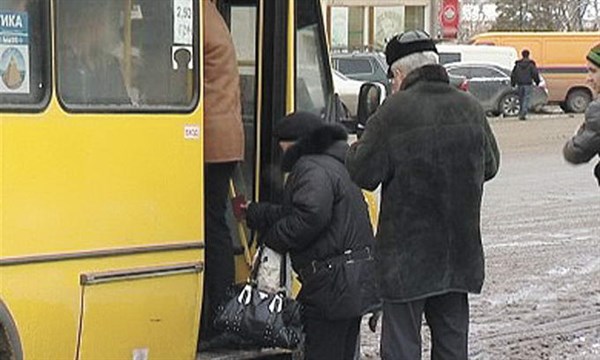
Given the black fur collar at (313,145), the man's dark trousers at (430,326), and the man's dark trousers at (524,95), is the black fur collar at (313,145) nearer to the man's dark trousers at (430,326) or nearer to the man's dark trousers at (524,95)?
the man's dark trousers at (430,326)

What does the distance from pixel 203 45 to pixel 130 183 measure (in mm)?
827

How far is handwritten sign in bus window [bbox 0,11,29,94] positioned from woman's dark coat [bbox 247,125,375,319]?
144 cm

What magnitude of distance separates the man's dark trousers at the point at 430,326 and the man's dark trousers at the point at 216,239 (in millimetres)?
1041

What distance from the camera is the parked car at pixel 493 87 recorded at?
29234mm

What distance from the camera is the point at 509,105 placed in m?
30.0

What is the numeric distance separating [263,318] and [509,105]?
2459 centimetres

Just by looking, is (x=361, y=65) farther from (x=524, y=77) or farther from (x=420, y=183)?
(x=420, y=183)

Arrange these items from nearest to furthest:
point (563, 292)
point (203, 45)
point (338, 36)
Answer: point (203, 45), point (563, 292), point (338, 36)

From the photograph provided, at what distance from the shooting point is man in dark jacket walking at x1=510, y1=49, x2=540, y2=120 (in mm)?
27828

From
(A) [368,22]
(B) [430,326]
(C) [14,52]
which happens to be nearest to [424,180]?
(B) [430,326]

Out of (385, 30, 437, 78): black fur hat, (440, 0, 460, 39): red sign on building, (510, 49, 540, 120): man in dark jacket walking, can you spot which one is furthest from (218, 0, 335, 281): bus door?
(510, 49, 540, 120): man in dark jacket walking

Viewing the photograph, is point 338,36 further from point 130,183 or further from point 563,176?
point 130,183

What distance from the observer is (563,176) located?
18.2 m

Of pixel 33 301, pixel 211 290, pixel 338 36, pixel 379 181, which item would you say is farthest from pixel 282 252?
pixel 338 36
